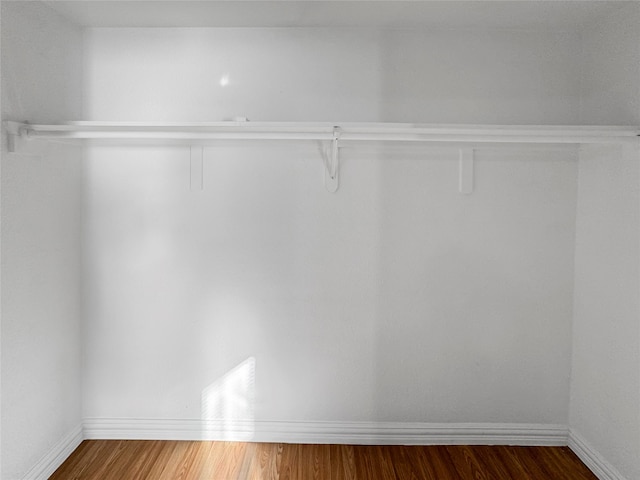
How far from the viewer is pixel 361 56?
299 centimetres

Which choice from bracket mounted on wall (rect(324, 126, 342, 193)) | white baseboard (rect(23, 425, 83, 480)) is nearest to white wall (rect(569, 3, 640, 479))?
bracket mounted on wall (rect(324, 126, 342, 193))

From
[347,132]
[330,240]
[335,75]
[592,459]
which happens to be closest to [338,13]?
[335,75]

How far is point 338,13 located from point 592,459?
2644mm

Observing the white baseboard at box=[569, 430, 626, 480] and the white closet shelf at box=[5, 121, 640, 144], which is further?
the white baseboard at box=[569, 430, 626, 480]

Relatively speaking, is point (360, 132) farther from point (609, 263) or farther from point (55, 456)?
point (55, 456)

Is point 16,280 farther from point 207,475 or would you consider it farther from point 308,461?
point 308,461

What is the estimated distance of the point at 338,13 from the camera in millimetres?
2768

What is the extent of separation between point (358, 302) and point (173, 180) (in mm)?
1249

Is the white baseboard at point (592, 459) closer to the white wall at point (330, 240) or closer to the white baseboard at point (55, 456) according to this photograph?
the white wall at point (330, 240)

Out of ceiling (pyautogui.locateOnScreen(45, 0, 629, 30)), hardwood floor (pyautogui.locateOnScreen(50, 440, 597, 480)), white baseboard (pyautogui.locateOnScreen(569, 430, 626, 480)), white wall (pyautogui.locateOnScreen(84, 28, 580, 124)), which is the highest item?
ceiling (pyautogui.locateOnScreen(45, 0, 629, 30))

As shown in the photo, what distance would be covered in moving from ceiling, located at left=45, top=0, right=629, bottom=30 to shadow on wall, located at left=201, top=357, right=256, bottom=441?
187cm

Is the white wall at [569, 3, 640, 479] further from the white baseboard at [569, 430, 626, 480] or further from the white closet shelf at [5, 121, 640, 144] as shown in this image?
the white closet shelf at [5, 121, 640, 144]

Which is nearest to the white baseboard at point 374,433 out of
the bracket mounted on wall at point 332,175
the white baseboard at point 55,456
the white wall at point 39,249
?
the white baseboard at point 55,456

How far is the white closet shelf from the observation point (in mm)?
2436
